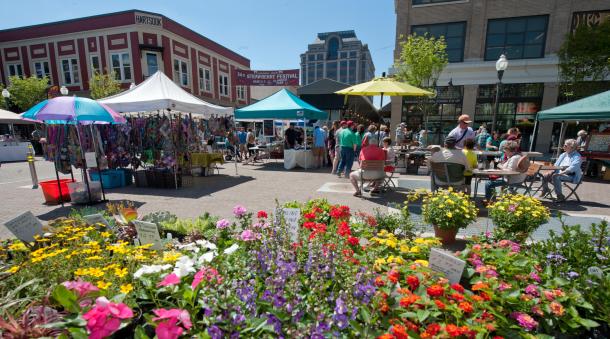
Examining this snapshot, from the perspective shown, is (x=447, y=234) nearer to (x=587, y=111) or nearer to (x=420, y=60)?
(x=587, y=111)

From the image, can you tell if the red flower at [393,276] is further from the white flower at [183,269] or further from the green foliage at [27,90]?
the green foliage at [27,90]

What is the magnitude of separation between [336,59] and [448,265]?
428 ft

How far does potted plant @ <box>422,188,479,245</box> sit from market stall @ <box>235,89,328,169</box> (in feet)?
24.9

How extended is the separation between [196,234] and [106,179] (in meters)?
6.52

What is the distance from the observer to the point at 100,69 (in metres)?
22.4

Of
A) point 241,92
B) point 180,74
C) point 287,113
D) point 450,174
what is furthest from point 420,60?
point 241,92

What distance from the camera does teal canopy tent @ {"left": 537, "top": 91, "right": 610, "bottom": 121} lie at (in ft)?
25.0

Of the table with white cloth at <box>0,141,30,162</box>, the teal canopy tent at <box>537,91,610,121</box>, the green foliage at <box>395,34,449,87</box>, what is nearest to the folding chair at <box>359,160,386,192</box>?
the teal canopy tent at <box>537,91,610,121</box>

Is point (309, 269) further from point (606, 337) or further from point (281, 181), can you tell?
point (281, 181)

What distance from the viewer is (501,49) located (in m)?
18.0

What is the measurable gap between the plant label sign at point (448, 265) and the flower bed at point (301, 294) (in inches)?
3.7

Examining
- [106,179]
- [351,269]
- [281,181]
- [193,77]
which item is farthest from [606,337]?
[193,77]

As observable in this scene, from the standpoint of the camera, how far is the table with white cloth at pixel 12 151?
1554 cm

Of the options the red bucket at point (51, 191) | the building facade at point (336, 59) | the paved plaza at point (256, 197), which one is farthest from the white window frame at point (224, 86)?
the building facade at point (336, 59)
